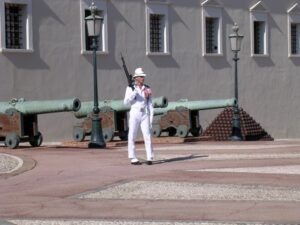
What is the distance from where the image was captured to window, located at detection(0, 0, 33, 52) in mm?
25672

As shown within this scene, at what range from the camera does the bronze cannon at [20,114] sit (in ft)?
68.0

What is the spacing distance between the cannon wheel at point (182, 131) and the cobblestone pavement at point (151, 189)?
665 centimetres

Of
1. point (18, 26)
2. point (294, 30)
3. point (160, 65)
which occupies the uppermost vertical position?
point (294, 30)

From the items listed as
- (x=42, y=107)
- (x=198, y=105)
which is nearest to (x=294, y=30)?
(x=198, y=105)

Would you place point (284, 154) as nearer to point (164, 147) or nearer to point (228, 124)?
point (164, 147)

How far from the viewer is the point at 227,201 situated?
34.9 ft

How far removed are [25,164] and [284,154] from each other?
631cm

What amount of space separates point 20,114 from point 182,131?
252 inches

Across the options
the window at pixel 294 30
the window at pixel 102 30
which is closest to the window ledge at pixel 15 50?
the window at pixel 102 30

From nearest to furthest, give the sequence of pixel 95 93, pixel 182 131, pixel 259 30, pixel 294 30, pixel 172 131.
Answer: pixel 95 93, pixel 182 131, pixel 172 131, pixel 259 30, pixel 294 30

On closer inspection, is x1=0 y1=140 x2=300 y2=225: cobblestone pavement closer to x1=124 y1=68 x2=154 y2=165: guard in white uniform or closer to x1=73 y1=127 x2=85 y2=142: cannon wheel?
x1=124 y1=68 x2=154 y2=165: guard in white uniform

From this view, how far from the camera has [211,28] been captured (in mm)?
32781

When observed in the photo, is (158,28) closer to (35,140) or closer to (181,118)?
(181,118)

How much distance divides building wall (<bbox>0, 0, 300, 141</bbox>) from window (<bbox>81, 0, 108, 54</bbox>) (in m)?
0.18
